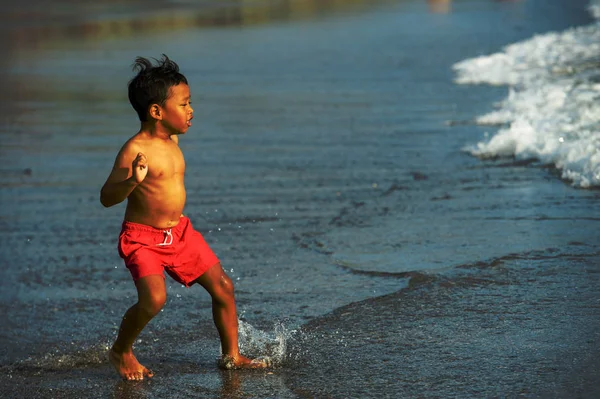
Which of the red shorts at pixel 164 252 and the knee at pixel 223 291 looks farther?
the knee at pixel 223 291

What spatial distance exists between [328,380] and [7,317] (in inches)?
79.4

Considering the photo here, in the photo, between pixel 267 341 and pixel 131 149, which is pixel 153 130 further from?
pixel 267 341

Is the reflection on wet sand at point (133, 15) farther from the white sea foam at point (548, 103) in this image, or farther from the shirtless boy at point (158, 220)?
the shirtless boy at point (158, 220)

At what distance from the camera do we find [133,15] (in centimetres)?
2789

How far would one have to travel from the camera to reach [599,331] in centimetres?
452

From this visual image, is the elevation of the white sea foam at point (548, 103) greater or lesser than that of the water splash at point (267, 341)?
greater

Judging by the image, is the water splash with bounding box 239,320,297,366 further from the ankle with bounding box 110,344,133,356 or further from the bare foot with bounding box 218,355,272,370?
the ankle with bounding box 110,344,133,356

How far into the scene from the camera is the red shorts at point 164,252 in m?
4.33

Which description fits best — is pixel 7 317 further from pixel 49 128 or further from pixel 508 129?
pixel 49 128

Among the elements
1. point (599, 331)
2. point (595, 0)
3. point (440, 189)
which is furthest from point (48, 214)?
point (595, 0)

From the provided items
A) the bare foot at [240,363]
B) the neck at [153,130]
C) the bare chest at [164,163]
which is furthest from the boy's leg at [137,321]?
the neck at [153,130]

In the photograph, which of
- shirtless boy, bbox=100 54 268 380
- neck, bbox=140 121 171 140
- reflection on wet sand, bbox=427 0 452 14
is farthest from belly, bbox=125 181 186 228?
reflection on wet sand, bbox=427 0 452 14

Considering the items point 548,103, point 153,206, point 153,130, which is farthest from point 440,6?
point 153,206

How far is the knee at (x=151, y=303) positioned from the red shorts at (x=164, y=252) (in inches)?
4.1
